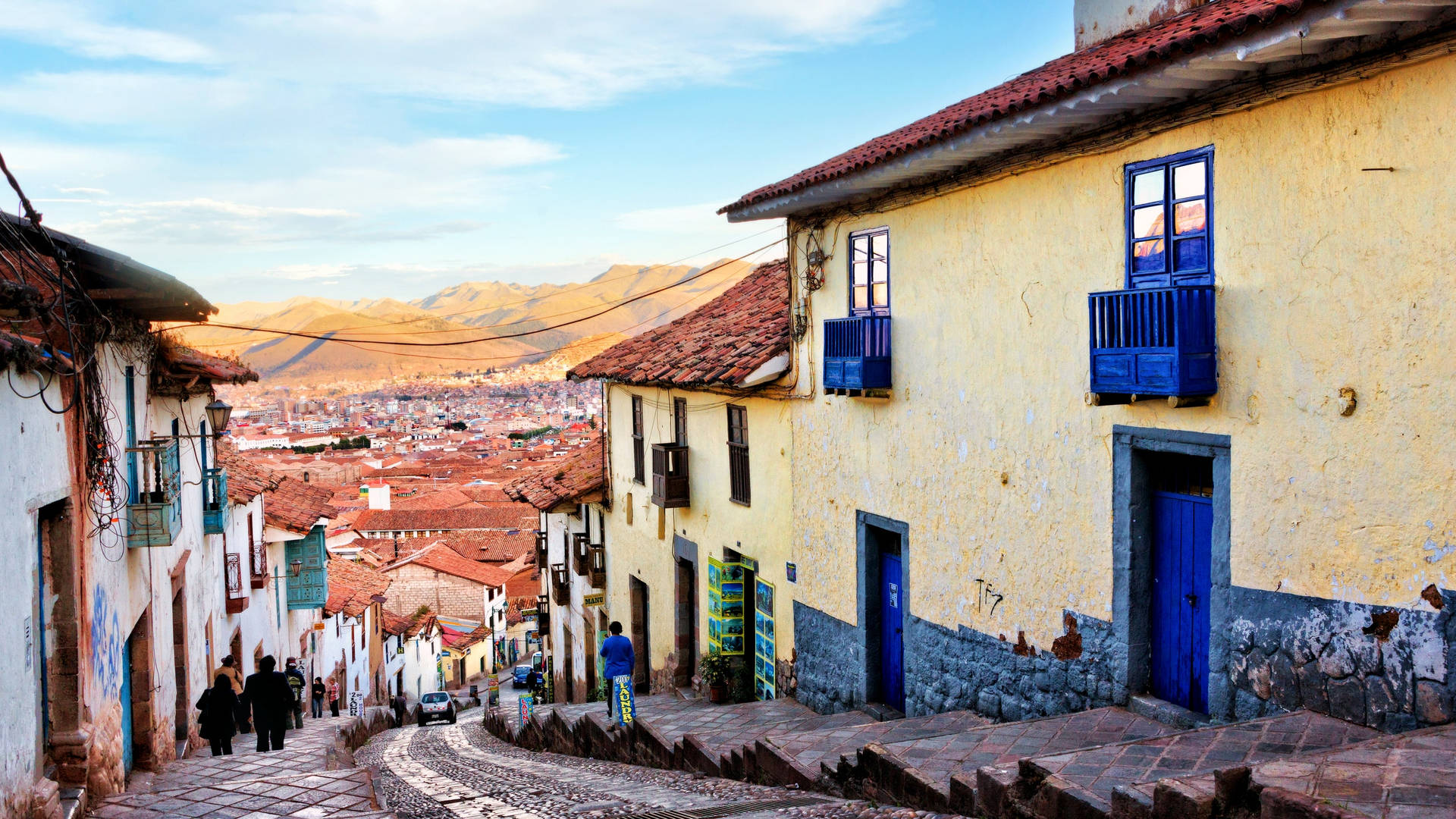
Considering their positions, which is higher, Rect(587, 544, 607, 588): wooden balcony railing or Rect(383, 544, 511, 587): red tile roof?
Rect(587, 544, 607, 588): wooden balcony railing

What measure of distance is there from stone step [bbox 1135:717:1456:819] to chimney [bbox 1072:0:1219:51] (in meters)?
6.45

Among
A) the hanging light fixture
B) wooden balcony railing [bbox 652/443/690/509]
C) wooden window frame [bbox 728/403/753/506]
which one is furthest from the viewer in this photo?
wooden balcony railing [bbox 652/443/690/509]

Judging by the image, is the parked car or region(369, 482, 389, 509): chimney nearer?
the parked car

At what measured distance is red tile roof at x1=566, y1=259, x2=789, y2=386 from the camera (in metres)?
13.5

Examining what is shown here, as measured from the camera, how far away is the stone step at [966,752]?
22.0 ft

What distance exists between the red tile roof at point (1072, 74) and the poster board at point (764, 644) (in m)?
5.03

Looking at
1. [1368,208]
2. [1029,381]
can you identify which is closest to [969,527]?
[1029,381]

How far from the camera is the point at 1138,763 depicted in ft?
20.5

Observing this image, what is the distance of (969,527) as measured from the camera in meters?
9.88

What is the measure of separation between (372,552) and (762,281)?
51.1 m

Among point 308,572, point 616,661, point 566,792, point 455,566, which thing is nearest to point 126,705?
point 566,792

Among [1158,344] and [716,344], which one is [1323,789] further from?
[716,344]

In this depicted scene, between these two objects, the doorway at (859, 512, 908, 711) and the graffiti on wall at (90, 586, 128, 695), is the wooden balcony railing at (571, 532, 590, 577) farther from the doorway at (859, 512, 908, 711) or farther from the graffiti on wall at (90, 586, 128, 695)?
the graffiti on wall at (90, 586, 128, 695)

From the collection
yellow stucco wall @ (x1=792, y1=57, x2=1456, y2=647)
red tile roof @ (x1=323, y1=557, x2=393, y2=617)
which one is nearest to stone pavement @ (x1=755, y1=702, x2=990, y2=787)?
yellow stucco wall @ (x1=792, y1=57, x2=1456, y2=647)
